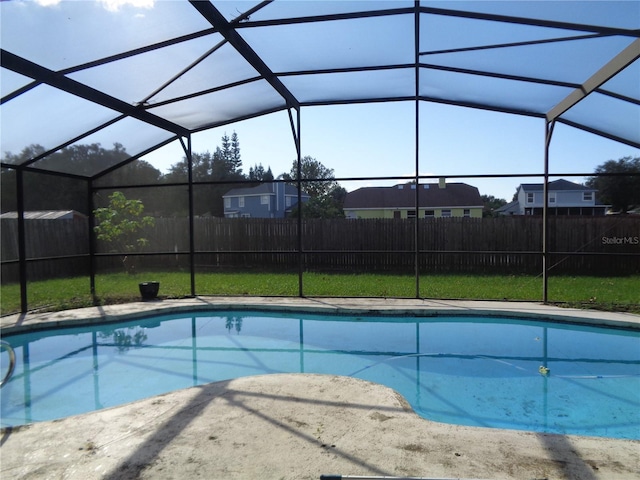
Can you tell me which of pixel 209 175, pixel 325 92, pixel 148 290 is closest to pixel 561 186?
pixel 325 92

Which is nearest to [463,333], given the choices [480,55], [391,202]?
[480,55]

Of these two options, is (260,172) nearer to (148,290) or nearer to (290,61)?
(148,290)

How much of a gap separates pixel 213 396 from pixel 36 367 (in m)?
3.06

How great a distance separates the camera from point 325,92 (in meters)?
7.09

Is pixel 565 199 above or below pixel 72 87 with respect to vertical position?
below

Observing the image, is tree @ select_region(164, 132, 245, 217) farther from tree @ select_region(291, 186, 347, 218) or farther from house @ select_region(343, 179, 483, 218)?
house @ select_region(343, 179, 483, 218)

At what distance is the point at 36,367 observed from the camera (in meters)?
4.93

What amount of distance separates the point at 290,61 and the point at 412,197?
16635mm

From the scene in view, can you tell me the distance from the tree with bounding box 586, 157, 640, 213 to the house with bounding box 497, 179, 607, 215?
5.83 feet

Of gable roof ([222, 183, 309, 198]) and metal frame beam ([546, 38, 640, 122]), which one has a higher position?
gable roof ([222, 183, 309, 198])

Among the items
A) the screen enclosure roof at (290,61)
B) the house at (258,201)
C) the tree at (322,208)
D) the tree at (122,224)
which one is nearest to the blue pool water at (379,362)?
the screen enclosure roof at (290,61)

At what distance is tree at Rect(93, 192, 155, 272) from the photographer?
10.9m
